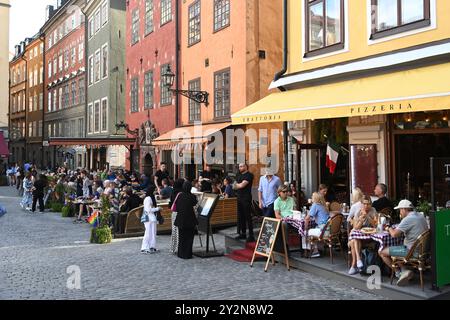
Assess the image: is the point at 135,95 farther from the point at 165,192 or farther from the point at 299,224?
the point at 299,224

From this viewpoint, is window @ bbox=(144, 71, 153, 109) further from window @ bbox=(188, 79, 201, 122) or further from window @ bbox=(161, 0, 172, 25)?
window @ bbox=(188, 79, 201, 122)

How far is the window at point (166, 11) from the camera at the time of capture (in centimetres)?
1995

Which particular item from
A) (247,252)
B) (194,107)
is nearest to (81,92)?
(194,107)

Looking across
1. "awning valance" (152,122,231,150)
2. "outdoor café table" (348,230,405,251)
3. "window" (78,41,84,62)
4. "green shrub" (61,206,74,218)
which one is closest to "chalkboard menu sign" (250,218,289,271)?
"outdoor café table" (348,230,405,251)

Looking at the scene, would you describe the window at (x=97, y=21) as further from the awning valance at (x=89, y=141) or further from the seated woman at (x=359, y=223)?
the seated woman at (x=359, y=223)

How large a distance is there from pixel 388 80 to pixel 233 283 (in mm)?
4585

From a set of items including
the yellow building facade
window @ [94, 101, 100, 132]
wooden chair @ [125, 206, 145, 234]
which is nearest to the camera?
the yellow building facade

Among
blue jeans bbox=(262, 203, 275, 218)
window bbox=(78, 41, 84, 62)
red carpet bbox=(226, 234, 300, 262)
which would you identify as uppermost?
window bbox=(78, 41, 84, 62)

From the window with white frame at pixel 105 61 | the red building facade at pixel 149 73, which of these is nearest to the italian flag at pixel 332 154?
the red building facade at pixel 149 73

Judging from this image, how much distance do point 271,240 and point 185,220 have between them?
6.29ft

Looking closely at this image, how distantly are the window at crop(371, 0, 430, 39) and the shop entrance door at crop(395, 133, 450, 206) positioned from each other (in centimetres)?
211

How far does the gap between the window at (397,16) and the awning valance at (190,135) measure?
6246 millimetres

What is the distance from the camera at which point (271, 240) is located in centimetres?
860

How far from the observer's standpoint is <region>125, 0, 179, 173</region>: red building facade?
2005 cm
